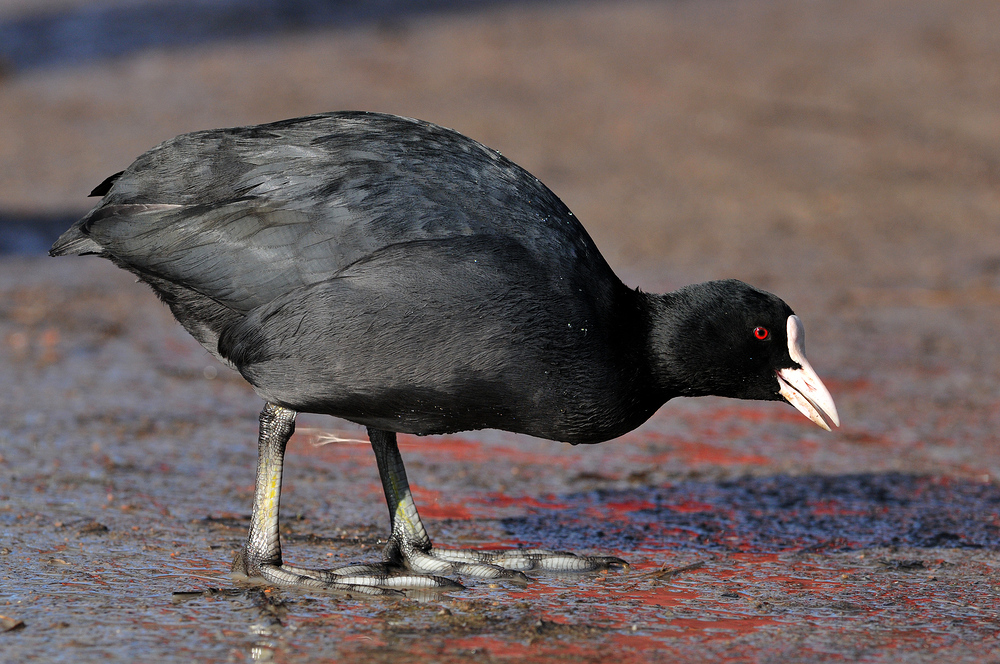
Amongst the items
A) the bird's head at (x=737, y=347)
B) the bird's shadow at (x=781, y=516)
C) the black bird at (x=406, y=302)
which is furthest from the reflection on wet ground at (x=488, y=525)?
the bird's head at (x=737, y=347)

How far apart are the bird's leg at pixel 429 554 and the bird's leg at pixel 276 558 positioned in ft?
0.32

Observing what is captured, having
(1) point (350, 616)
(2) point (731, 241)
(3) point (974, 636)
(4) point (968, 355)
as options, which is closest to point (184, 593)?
(1) point (350, 616)

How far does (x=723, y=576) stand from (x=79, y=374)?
328cm

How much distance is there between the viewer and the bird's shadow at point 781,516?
13.8 feet

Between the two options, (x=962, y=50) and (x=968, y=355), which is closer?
(x=968, y=355)

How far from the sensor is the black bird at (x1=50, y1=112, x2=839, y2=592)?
135 inches

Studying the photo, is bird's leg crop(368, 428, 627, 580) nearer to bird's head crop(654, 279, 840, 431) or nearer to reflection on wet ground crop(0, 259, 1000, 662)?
reflection on wet ground crop(0, 259, 1000, 662)

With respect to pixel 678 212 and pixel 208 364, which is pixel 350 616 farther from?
pixel 678 212

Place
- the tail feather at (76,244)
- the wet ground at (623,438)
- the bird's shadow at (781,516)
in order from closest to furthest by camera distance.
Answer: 1. the wet ground at (623,438)
2. the tail feather at (76,244)
3. the bird's shadow at (781,516)

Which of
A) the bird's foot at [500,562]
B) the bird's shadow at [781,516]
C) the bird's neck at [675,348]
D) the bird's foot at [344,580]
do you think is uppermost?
the bird's neck at [675,348]

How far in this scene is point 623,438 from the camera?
5500 mm

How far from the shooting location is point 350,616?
335 cm

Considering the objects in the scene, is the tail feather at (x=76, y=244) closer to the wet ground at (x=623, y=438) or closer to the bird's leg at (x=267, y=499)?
the bird's leg at (x=267, y=499)

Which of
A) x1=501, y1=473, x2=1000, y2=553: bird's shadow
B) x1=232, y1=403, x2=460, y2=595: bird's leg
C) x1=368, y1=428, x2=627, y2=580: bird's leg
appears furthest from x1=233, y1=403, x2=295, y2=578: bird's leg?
x1=501, y1=473, x2=1000, y2=553: bird's shadow
